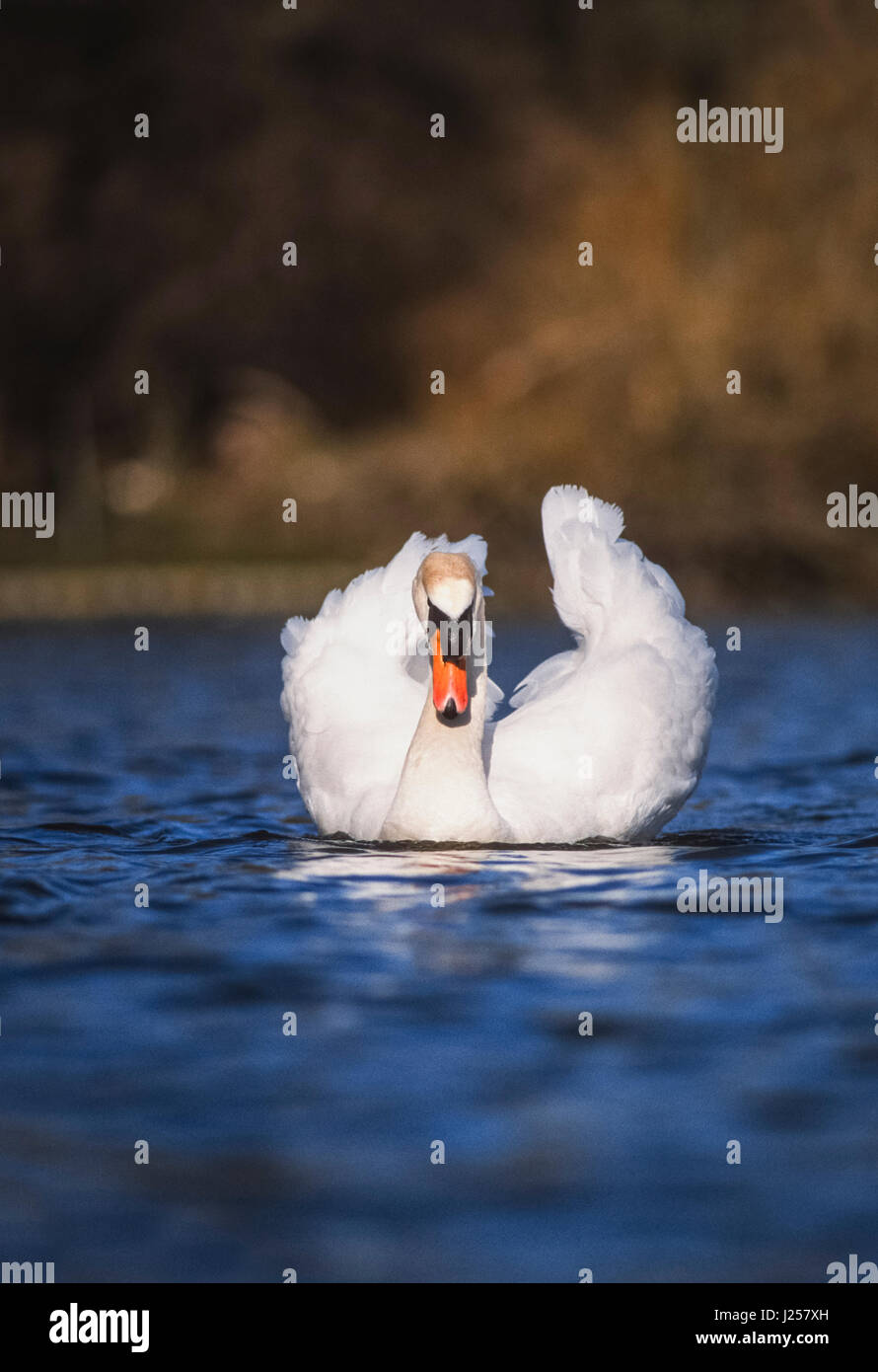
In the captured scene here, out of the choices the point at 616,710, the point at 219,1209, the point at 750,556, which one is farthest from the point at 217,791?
the point at 750,556

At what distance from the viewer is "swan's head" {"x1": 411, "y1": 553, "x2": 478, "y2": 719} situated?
914 cm

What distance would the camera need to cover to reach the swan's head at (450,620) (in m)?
9.14

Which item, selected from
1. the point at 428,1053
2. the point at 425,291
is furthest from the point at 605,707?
the point at 425,291

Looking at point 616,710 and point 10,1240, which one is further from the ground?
point 616,710

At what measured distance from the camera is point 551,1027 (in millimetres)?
6797

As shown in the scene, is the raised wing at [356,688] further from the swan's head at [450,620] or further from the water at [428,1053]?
the swan's head at [450,620]

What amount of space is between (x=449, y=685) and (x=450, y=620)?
0.90 ft

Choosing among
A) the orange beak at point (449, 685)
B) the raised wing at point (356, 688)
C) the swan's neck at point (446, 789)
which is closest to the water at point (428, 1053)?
the swan's neck at point (446, 789)

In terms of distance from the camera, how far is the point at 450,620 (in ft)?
30.2

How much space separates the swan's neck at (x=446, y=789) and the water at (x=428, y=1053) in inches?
5.2

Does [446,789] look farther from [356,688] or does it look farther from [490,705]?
[490,705]

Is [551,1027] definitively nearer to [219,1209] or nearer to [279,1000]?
[279,1000]
